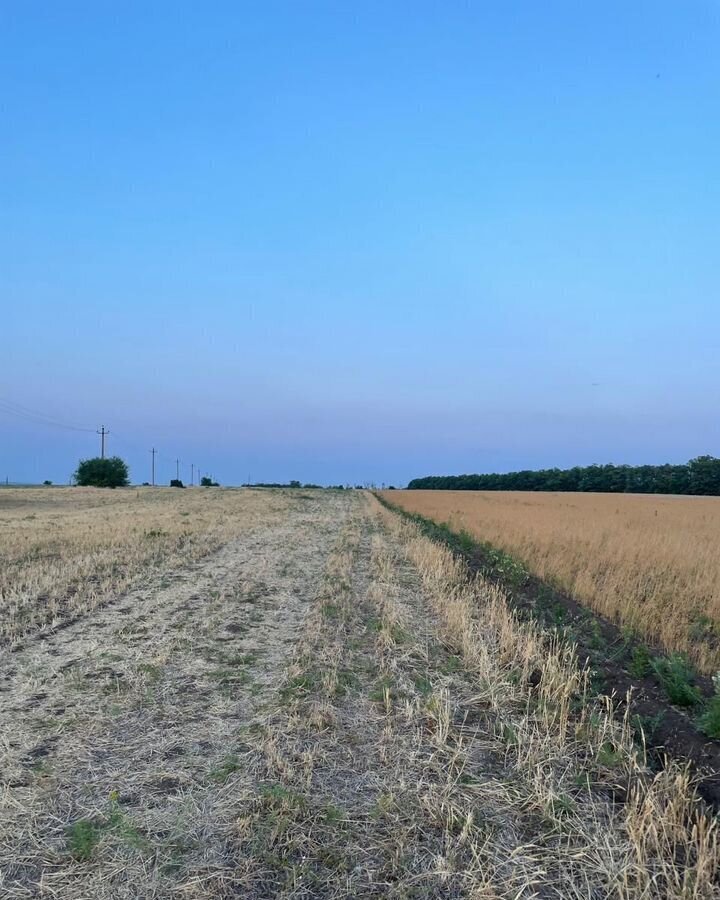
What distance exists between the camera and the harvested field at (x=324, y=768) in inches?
140

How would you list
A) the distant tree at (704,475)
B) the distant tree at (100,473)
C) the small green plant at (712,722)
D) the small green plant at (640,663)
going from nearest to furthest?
the small green plant at (712,722), the small green plant at (640,663), the distant tree at (704,475), the distant tree at (100,473)

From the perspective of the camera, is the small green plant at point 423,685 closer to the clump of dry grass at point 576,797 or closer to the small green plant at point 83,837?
the clump of dry grass at point 576,797

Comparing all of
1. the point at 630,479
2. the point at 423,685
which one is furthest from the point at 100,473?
the point at 423,685

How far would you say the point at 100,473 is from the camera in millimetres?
98125

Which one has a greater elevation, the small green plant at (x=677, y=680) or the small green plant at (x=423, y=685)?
the small green plant at (x=677, y=680)

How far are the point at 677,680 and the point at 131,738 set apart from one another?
5255 millimetres

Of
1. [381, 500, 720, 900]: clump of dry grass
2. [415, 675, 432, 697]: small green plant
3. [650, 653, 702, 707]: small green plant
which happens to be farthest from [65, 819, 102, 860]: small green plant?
[650, 653, 702, 707]: small green plant

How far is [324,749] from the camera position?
5.15 metres

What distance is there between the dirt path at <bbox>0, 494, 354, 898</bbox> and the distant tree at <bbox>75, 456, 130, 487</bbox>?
93914mm

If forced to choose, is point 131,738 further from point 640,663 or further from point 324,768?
point 640,663

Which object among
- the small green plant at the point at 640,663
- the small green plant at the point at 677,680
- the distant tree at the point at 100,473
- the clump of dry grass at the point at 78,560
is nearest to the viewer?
the small green plant at the point at 677,680

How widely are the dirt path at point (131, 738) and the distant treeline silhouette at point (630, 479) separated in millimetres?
80582

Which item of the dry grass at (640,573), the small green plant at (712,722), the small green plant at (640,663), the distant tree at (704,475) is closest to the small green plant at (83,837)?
the small green plant at (712,722)

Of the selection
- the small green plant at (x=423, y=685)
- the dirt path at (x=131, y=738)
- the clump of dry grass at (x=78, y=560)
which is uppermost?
the clump of dry grass at (x=78, y=560)
